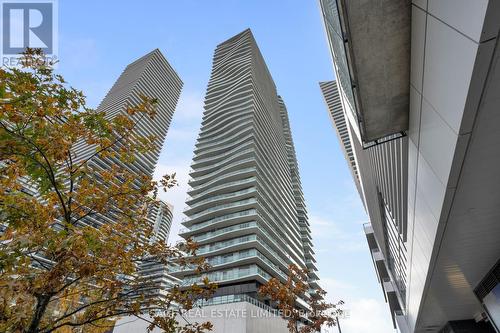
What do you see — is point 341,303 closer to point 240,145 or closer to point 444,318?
point 444,318

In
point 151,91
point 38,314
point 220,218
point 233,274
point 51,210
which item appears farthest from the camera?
point 151,91

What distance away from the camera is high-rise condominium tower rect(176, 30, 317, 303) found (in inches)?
1609

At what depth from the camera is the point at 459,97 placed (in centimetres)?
342

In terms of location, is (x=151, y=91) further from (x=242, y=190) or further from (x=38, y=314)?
(x=38, y=314)

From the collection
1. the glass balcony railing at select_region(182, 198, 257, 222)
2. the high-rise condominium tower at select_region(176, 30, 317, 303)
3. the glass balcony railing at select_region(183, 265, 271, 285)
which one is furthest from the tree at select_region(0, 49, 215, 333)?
the glass balcony railing at select_region(182, 198, 257, 222)

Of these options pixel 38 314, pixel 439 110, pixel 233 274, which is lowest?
pixel 38 314

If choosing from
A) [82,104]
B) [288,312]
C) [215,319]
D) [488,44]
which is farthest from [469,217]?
[215,319]

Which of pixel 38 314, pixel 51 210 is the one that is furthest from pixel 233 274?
pixel 38 314

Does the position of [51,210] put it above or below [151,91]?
below

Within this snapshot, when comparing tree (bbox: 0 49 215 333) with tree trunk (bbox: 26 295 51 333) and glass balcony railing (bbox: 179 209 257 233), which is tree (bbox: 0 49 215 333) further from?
glass balcony railing (bbox: 179 209 257 233)

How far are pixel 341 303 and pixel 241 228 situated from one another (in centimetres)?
2460

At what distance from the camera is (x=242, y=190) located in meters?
50.2

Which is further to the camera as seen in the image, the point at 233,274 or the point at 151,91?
the point at 151,91

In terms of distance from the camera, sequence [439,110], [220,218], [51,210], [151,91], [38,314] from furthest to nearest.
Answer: [151,91] → [220,218] → [51,210] → [439,110] → [38,314]
